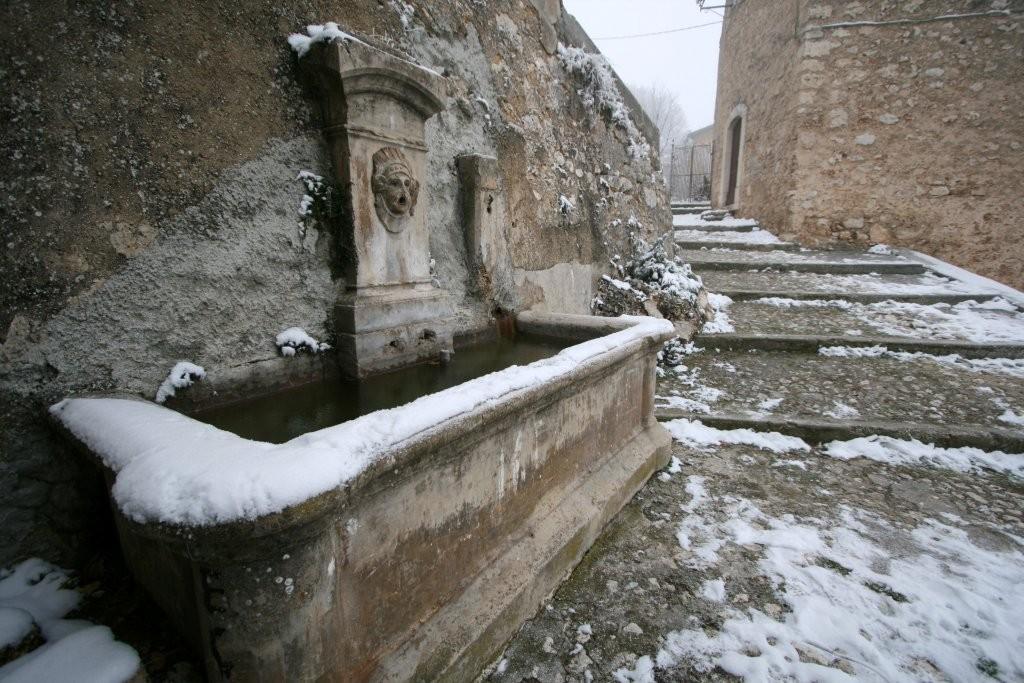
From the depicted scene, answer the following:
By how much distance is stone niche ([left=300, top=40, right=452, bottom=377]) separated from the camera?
1.96 meters

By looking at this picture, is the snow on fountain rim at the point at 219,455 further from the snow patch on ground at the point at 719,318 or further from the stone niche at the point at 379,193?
the snow patch on ground at the point at 719,318

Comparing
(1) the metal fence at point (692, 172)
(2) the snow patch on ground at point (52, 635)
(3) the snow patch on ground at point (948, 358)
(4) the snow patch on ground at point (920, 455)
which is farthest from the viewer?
(1) the metal fence at point (692, 172)

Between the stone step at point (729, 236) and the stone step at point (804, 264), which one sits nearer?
the stone step at point (804, 264)

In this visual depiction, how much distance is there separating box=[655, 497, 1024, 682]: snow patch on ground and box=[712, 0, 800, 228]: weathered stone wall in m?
7.34

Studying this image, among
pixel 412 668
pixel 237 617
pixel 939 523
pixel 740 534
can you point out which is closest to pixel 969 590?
pixel 939 523

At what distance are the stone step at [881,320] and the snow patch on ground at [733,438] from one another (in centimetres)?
187

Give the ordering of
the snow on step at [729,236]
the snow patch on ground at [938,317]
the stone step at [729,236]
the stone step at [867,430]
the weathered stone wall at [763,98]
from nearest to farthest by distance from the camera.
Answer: the stone step at [867,430], the snow patch on ground at [938,317], the weathered stone wall at [763,98], the stone step at [729,236], the snow on step at [729,236]

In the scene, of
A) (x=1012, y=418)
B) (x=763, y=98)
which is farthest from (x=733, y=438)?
(x=763, y=98)

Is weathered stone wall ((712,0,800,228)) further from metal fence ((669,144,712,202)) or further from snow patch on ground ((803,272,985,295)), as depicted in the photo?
metal fence ((669,144,712,202))

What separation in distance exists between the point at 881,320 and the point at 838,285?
1191 millimetres

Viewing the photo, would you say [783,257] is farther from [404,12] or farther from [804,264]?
[404,12]

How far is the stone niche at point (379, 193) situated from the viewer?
1955 millimetres

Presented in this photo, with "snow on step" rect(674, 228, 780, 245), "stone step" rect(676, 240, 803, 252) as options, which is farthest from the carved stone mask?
"snow on step" rect(674, 228, 780, 245)

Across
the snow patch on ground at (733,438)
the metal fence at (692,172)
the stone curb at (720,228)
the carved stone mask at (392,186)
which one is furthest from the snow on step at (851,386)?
the metal fence at (692,172)
